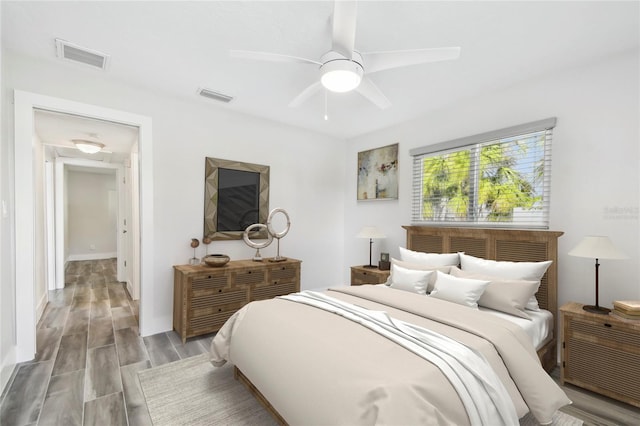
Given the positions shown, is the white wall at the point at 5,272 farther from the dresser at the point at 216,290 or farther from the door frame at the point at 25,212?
the dresser at the point at 216,290

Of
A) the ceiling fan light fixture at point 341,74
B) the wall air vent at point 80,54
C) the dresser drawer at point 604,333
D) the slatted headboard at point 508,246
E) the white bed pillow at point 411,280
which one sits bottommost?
the dresser drawer at point 604,333

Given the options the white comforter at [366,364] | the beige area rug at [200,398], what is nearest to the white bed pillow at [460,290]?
the white comforter at [366,364]

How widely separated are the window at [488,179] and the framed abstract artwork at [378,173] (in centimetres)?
36

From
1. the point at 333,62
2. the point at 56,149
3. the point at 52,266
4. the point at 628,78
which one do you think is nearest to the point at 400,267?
the point at 333,62

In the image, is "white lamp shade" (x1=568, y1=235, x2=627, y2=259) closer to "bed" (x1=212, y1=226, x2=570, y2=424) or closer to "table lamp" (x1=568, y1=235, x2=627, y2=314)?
"table lamp" (x1=568, y1=235, x2=627, y2=314)

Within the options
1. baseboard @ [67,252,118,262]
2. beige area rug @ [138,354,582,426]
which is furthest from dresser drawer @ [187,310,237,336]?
baseboard @ [67,252,118,262]

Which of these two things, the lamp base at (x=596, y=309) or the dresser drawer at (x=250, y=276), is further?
the dresser drawer at (x=250, y=276)

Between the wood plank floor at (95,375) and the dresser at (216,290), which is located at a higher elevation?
the dresser at (216,290)

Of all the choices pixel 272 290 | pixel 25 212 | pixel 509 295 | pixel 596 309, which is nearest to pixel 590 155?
pixel 596 309

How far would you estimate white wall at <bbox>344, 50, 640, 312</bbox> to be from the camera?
7.75ft

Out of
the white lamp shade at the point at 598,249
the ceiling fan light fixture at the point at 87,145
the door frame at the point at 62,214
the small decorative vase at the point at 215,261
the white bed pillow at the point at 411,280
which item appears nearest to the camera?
the white lamp shade at the point at 598,249

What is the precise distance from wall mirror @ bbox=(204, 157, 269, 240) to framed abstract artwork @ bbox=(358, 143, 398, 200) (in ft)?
5.11

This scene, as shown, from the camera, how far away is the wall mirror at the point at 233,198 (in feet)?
12.0

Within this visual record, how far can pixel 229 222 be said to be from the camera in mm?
3824
